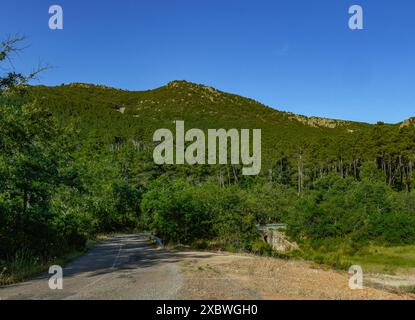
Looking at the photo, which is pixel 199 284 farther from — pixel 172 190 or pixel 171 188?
pixel 171 188

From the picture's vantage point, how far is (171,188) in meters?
38.3

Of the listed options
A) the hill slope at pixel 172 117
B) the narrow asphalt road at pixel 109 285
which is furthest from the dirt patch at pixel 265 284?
the hill slope at pixel 172 117

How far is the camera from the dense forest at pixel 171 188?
1611 centimetres

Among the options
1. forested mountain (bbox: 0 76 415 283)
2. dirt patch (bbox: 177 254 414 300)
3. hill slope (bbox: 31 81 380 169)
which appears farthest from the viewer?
hill slope (bbox: 31 81 380 169)

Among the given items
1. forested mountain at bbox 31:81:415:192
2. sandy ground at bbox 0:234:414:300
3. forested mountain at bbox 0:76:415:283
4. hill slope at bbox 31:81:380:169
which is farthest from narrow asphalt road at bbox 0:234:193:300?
hill slope at bbox 31:81:380:169

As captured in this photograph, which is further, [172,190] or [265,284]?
[172,190]

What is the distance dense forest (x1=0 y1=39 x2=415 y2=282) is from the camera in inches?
634

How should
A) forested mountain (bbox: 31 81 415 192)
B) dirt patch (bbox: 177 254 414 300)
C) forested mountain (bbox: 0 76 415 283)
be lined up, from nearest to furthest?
1. dirt patch (bbox: 177 254 414 300)
2. forested mountain (bbox: 0 76 415 283)
3. forested mountain (bbox: 31 81 415 192)

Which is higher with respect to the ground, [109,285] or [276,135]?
[276,135]

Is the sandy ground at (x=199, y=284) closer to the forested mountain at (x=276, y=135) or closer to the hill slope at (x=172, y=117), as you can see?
the forested mountain at (x=276, y=135)

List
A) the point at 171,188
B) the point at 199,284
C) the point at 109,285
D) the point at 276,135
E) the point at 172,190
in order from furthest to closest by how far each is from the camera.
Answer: the point at 276,135 → the point at 171,188 → the point at 172,190 → the point at 109,285 → the point at 199,284

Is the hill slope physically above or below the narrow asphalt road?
above

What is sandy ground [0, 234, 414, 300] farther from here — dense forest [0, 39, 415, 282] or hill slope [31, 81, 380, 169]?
hill slope [31, 81, 380, 169]

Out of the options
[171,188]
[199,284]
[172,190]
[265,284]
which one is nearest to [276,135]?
[171,188]
